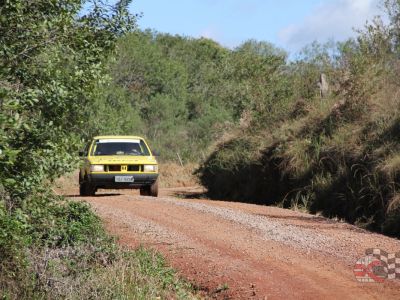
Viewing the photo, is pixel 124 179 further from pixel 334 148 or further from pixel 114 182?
pixel 334 148

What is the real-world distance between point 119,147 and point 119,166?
1.03 metres

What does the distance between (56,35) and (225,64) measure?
49979 mm

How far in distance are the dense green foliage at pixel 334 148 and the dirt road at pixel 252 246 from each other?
127cm

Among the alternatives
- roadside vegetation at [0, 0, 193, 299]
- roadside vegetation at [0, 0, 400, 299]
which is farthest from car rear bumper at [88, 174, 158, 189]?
roadside vegetation at [0, 0, 193, 299]

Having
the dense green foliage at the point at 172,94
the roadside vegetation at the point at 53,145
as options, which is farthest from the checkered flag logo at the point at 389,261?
the dense green foliage at the point at 172,94

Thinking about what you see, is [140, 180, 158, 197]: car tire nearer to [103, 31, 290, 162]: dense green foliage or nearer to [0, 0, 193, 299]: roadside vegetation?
[0, 0, 193, 299]: roadside vegetation

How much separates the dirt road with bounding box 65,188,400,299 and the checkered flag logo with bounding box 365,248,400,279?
0.18 meters

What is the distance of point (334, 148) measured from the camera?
18969mm

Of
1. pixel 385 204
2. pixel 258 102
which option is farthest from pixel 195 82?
pixel 385 204

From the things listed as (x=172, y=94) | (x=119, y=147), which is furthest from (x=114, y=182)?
(x=172, y=94)

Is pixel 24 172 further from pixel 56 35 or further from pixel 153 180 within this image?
pixel 153 180

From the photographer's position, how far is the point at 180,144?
49656 millimetres

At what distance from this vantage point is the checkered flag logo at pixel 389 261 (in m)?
A: 10.0

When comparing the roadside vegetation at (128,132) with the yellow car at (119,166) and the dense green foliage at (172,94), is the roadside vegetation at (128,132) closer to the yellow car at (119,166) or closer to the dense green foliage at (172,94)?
the yellow car at (119,166)
